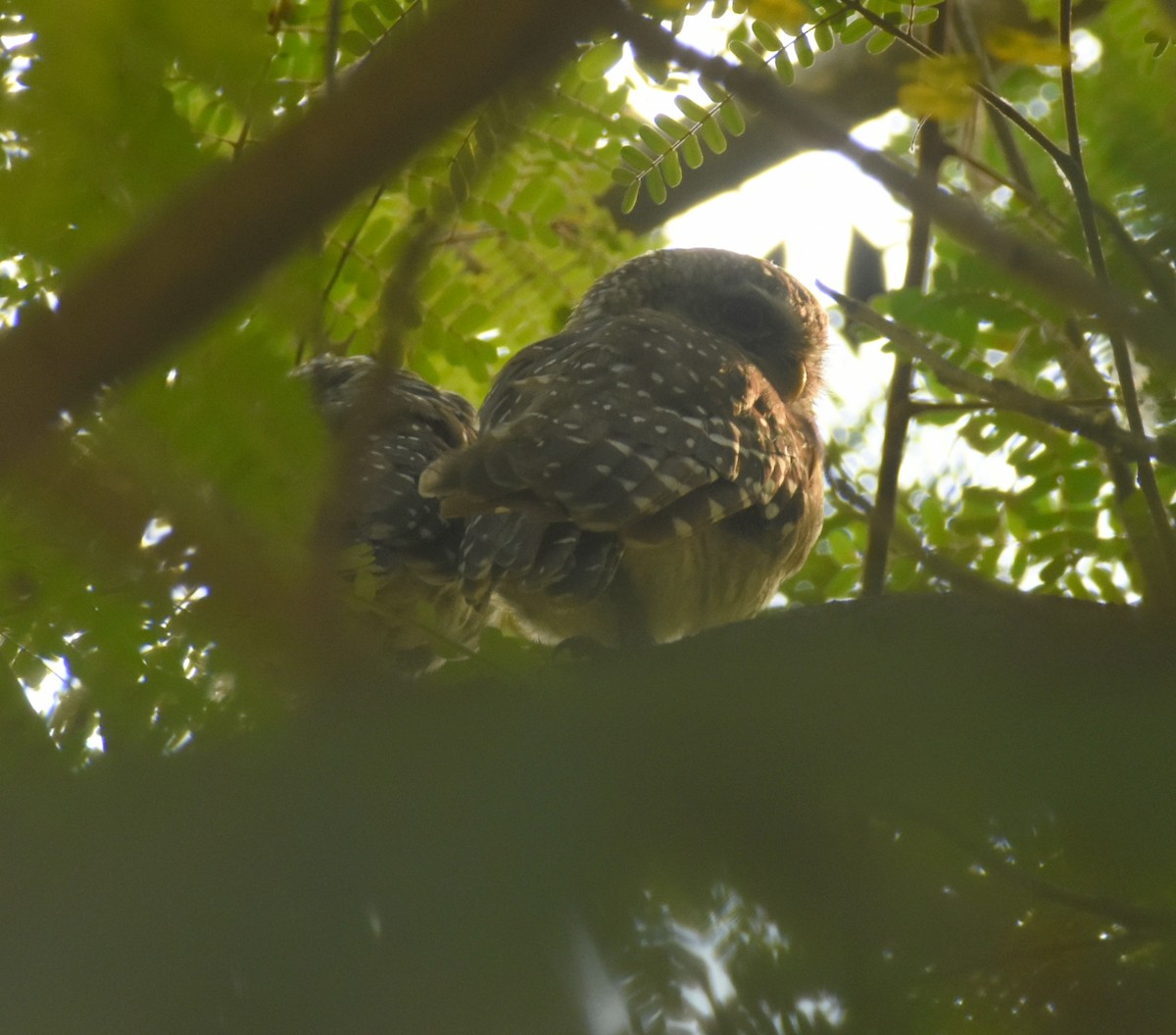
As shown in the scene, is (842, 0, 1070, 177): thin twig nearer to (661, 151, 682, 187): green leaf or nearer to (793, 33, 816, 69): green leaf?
(793, 33, 816, 69): green leaf

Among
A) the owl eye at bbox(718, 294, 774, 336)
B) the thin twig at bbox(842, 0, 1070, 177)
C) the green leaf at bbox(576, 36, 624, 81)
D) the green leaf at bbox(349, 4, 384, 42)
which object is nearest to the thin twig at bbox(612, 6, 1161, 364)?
the thin twig at bbox(842, 0, 1070, 177)

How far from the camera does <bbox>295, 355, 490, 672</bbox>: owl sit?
234 centimetres

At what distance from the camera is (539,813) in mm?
1037

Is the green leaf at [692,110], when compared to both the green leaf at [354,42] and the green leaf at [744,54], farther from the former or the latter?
the green leaf at [354,42]

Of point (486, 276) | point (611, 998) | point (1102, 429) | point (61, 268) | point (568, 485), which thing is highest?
point (486, 276)

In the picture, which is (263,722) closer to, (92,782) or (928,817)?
(92,782)

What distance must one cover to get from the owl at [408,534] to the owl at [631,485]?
0.12 meters

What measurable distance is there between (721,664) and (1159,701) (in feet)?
1.10

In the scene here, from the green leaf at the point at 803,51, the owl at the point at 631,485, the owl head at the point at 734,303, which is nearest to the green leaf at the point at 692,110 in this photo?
the green leaf at the point at 803,51

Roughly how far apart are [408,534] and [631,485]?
2.85ft

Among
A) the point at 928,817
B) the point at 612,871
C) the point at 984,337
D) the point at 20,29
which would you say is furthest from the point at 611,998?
the point at 984,337

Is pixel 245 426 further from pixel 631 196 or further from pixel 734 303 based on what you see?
pixel 734 303

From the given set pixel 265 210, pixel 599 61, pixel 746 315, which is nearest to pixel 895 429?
pixel 599 61

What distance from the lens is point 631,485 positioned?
8.83 ft
